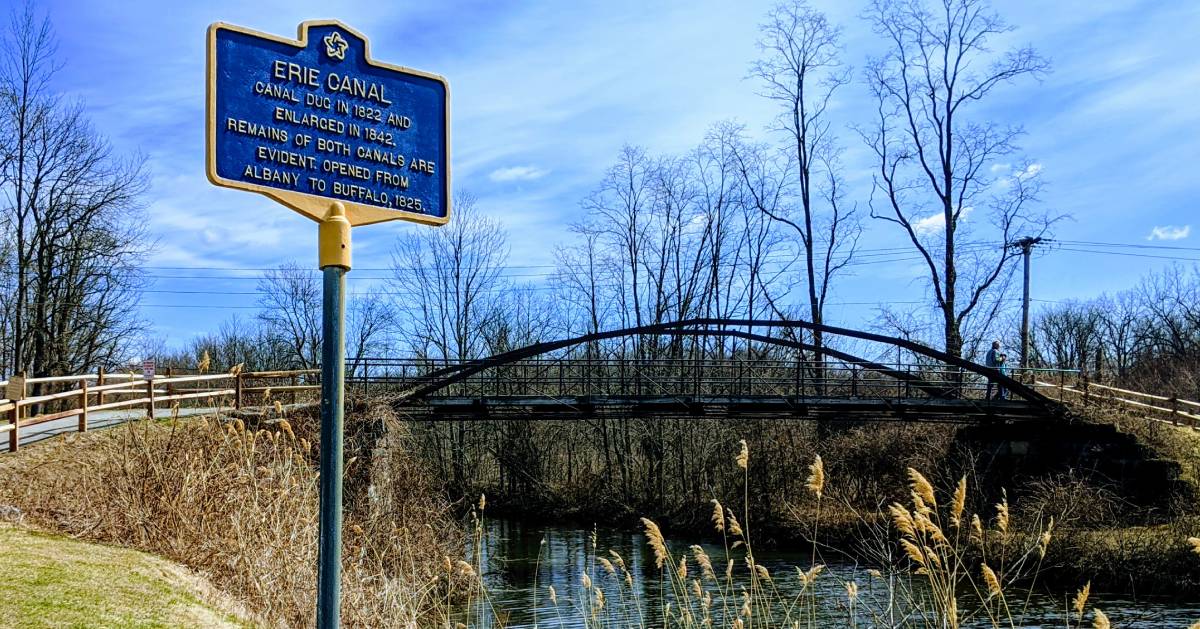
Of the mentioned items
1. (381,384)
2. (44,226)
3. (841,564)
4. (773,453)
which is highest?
(44,226)

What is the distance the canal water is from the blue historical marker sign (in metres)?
6.02

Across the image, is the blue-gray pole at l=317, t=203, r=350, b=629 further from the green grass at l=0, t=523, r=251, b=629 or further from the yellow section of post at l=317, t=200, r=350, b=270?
the green grass at l=0, t=523, r=251, b=629

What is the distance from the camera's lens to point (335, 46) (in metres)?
4.93

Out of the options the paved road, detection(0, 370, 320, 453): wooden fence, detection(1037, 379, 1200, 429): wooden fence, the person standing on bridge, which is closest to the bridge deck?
the person standing on bridge

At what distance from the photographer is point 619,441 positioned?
3941cm

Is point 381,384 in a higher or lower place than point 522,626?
higher

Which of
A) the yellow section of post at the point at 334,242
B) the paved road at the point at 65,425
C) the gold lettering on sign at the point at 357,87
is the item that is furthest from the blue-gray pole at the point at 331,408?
the paved road at the point at 65,425

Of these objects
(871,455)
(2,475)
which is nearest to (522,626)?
(2,475)

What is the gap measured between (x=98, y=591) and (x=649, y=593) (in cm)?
1520

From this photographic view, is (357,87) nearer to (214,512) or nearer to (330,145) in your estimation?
(330,145)

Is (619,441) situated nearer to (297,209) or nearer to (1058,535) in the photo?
(1058,535)

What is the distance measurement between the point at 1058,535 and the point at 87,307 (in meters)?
29.7

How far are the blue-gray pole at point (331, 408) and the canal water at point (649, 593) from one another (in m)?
5.76

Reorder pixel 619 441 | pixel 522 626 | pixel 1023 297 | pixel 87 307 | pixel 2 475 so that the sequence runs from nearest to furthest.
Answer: pixel 2 475 → pixel 522 626 → pixel 87 307 → pixel 1023 297 → pixel 619 441
